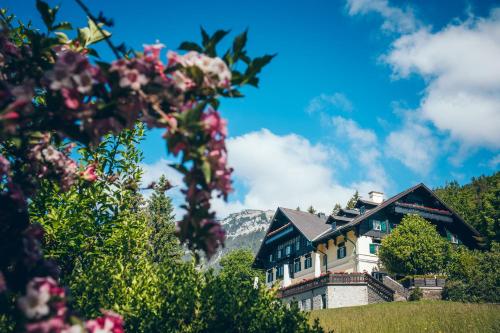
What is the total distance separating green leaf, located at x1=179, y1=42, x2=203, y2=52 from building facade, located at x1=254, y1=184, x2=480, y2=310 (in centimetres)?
3074

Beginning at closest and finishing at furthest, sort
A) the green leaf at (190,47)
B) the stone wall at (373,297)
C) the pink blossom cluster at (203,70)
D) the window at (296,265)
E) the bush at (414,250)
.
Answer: the pink blossom cluster at (203,70) < the green leaf at (190,47) < the stone wall at (373,297) < the bush at (414,250) < the window at (296,265)

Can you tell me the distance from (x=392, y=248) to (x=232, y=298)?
100 feet

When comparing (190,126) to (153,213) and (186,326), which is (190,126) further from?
(153,213)

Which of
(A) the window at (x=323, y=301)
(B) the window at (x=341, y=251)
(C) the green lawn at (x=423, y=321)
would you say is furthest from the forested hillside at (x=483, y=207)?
(C) the green lawn at (x=423, y=321)

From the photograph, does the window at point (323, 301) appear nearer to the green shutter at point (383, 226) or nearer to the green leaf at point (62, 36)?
the green shutter at point (383, 226)

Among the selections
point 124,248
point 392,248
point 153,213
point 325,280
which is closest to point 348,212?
point 392,248

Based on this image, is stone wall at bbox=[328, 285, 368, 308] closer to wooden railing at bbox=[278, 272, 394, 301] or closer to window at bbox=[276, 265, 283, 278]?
wooden railing at bbox=[278, 272, 394, 301]

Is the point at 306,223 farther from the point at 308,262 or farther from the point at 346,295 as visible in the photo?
the point at 346,295

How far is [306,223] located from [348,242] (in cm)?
895

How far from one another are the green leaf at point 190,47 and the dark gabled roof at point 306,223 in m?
43.5

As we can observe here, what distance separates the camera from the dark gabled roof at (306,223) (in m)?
46.7

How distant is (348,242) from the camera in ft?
135

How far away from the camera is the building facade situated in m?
31.4

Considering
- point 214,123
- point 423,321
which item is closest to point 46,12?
point 214,123
